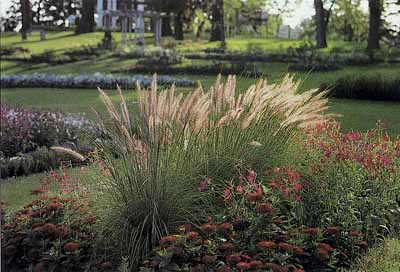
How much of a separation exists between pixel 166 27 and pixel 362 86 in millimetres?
9669

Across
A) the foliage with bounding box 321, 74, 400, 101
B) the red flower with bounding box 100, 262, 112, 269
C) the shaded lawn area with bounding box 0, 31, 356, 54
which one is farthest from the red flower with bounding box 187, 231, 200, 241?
the shaded lawn area with bounding box 0, 31, 356, 54

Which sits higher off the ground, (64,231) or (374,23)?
(374,23)

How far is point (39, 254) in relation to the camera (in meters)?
3.59

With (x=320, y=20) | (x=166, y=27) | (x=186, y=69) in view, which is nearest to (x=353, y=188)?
(x=320, y=20)

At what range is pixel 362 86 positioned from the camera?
6.61 m

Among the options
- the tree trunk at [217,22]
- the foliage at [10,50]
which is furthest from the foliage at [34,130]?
the foliage at [10,50]

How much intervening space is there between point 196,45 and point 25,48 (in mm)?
5718

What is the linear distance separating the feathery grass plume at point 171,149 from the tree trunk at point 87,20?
10162 mm

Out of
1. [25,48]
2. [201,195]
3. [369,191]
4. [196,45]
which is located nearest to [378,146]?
[369,191]

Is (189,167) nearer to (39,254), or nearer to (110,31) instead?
(39,254)

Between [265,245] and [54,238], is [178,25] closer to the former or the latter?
[54,238]

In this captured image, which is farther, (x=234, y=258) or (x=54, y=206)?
(x=54, y=206)

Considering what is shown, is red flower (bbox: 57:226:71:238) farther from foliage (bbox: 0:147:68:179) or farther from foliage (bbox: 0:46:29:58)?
foliage (bbox: 0:46:29:58)

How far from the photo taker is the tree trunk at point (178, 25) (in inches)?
583
